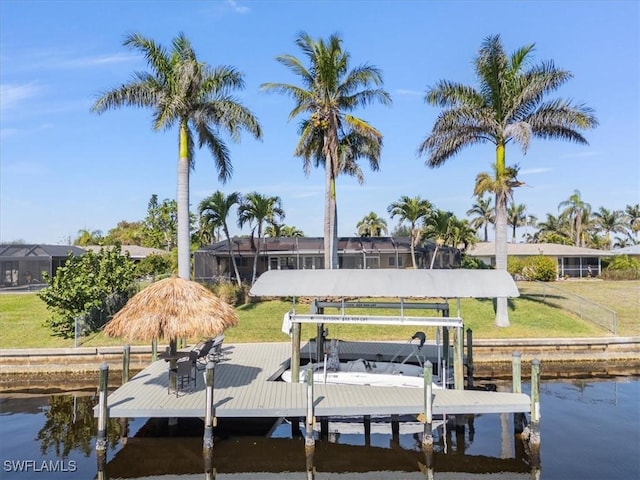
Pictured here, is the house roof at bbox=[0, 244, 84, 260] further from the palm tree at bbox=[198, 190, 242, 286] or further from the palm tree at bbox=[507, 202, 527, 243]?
the palm tree at bbox=[507, 202, 527, 243]

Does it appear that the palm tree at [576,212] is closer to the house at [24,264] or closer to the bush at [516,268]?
the bush at [516,268]

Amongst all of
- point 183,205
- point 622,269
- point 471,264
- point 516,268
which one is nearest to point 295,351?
point 183,205

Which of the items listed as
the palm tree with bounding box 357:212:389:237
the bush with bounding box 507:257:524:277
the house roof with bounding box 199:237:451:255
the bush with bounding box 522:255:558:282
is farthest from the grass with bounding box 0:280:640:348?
the palm tree with bounding box 357:212:389:237

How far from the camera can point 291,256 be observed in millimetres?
42219

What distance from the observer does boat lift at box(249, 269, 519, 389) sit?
13.2 m

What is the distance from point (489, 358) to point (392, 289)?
859 cm

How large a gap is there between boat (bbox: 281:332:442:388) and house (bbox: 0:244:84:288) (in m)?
31.9

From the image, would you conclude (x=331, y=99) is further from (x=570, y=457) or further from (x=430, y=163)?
(x=570, y=457)

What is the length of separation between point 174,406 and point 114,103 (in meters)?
17.5

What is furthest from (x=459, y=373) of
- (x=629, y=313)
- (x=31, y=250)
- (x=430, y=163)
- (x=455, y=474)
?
(x=31, y=250)

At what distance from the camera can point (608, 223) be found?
261 feet

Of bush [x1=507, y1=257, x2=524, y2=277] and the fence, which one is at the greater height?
bush [x1=507, y1=257, x2=524, y2=277]

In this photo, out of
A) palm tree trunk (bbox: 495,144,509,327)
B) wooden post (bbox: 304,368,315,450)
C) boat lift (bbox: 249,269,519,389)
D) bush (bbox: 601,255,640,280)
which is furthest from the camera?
bush (bbox: 601,255,640,280)

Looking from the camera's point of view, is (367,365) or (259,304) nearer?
(367,365)
